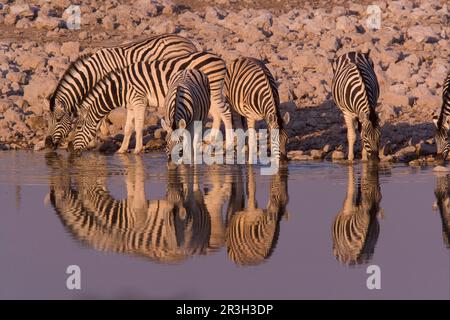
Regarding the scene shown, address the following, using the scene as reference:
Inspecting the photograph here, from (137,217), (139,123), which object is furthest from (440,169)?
(137,217)

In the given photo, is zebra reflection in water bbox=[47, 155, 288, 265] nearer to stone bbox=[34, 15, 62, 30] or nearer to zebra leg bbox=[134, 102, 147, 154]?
zebra leg bbox=[134, 102, 147, 154]

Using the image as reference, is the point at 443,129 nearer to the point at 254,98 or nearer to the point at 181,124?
the point at 254,98

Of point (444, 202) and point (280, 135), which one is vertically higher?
point (280, 135)

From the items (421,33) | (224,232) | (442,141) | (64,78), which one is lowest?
(224,232)

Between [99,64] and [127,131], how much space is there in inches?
61.5

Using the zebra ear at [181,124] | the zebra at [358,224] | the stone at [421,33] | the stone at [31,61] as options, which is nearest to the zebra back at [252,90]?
the zebra ear at [181,124]

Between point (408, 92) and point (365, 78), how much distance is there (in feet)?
9.86

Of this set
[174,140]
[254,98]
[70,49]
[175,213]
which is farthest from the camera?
[70,49]

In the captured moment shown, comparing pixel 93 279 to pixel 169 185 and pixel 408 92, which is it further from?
pixel 408 92

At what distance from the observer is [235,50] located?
21.2 meters

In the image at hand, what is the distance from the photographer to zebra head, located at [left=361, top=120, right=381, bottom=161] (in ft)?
51.2

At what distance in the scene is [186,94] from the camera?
15.9 metres

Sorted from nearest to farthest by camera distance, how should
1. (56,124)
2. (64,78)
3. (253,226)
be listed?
(253,226), (56,124), (64,78)

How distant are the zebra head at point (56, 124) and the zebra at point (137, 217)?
3.57 metres
